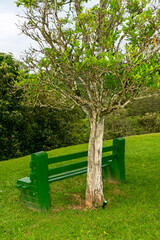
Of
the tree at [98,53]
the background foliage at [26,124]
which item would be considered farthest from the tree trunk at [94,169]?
the background foliage at [26,124]

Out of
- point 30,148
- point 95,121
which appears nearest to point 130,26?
point 95,121

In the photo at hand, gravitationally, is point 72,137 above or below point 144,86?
below

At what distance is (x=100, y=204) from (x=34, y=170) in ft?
5.72

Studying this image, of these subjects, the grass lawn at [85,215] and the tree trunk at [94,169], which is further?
the tree trunk at [94,169]

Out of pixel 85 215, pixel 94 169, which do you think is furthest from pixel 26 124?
pixel 85 215

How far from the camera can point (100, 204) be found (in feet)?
16.7

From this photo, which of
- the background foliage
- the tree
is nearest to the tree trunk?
the tree

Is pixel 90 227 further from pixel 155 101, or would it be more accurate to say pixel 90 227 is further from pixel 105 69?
pixel 155 101

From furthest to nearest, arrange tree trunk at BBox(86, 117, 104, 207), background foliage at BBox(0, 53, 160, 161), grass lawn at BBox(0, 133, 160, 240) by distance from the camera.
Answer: background foliage at BBox(0, 53, 160, 161)
tree trunk at BBox(86, 117, 104, 207)
grass lawn at BBox(0, 133, 160, 240)

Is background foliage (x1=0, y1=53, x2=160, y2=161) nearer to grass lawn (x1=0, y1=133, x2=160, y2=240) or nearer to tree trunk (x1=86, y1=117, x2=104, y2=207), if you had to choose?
grass lawn (x1=0, y1=133, x2=160, y2=240)

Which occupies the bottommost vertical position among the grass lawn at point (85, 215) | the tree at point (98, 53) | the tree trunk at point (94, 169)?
the grass lawn at point (85, 215)

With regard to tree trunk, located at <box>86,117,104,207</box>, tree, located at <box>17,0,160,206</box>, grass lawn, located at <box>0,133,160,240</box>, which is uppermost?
tree, located at <box>17,0,160,206</box>

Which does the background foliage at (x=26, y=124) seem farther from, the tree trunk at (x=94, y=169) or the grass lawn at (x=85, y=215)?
the tree trunk at (x=94, y=169)

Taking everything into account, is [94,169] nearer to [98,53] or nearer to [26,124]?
[98,53]
